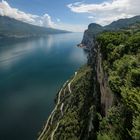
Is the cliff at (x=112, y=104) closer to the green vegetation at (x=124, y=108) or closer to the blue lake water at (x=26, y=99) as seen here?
the green vegetation at (x=124, y=108)

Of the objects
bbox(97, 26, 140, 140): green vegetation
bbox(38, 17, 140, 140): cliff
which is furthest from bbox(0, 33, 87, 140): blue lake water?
bbox(97, 26, 140, 140): green vegetation

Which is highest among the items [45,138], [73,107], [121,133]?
[121,133]

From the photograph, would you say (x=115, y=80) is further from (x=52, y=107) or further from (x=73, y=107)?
(x=52, y=107)

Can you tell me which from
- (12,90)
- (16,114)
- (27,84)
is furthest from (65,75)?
(16,114)

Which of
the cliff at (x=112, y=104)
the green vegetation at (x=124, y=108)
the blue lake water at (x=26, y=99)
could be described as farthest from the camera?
the blue lake water at (x=26, y=99)

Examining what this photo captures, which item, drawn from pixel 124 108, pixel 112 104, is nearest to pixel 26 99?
pixel 112 104

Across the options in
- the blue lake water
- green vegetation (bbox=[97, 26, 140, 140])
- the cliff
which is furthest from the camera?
the blue lake water

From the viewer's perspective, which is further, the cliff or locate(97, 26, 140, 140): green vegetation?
the cliff

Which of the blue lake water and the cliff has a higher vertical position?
the cliff

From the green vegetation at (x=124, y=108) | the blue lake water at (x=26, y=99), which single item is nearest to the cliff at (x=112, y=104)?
the green vegetation at (x=124, y=108)

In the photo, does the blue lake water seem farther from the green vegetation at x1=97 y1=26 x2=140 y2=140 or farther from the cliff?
the green vegetation at x1=97 y1=26 x2=140 y2=140

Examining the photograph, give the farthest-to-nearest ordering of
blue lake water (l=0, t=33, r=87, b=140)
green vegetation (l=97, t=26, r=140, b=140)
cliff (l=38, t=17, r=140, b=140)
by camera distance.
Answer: blue lake water (l=0, t=33, r=87, b=140), cliff (l=38, t=17, r=140, b=140), green vegetation (l=97, t=26, r=140, b=140)
